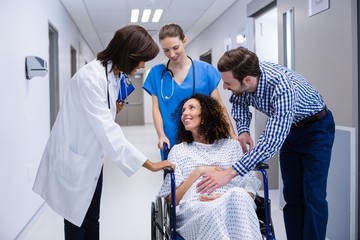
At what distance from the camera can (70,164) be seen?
6.47 ft

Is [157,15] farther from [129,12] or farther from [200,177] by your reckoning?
[200,177]

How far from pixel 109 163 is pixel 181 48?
499 cm

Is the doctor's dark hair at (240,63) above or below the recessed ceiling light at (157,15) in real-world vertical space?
below

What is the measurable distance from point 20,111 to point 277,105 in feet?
7.11


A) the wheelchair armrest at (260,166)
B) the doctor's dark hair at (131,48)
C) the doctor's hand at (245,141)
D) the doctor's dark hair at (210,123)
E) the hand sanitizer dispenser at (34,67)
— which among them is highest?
the hand sanitizer dispenser at (34,67)

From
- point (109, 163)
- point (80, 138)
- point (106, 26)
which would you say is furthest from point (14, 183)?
point (106, 26)

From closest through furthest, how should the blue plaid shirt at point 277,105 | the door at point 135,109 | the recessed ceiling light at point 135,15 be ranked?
the blue plaid shirt at point 277,105 → the recessed ceiling light at point 135,15 → the door at point 135,109

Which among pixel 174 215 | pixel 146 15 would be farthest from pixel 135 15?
pixel 174 215

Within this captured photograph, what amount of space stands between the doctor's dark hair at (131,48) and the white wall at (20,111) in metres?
1.17

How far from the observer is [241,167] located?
195 centimetres

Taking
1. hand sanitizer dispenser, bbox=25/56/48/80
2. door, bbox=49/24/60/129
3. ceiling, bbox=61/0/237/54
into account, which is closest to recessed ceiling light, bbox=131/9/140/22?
ceiling, bbox=61/0/237/54

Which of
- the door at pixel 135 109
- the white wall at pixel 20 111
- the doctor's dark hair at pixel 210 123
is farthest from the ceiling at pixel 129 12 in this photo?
the door at pixel 135 109

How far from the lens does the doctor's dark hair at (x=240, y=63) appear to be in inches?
75.5

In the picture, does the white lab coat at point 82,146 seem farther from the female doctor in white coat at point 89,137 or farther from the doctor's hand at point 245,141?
the doctor's hand at point 245,141
